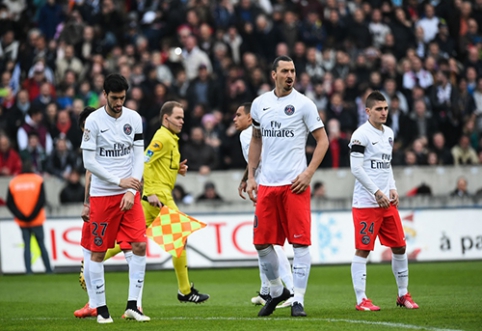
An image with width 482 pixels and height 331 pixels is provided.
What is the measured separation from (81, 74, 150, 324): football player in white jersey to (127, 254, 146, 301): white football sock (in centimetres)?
1

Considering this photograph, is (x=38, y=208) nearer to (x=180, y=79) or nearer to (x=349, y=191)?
(x=180, y=79)

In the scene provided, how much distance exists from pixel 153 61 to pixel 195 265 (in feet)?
19.6

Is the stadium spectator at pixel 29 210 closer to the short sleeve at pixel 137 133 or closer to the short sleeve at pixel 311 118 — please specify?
the short sleeve at pixel 137 133

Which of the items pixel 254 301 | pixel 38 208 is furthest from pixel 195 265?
pixel 254 301

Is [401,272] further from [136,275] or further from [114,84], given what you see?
[114,84]

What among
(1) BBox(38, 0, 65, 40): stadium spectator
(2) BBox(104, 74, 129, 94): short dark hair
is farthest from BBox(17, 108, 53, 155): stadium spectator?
(2) BBox(104, 74, 129, 94): short dark hair

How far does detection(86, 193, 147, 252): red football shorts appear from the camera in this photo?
10539 millimetres

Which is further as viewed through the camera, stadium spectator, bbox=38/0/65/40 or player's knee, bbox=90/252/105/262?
stadium spectator, bbox=38/0/65/40

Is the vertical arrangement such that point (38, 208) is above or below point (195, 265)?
above

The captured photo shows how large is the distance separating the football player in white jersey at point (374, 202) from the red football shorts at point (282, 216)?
49.2 inches

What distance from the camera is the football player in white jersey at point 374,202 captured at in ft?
37.4

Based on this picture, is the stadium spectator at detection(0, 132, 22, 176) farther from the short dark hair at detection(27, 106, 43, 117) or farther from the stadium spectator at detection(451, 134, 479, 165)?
the stadium spectator at detection(451, 134, 479, 165)

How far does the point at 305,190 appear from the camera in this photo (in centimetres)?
1038

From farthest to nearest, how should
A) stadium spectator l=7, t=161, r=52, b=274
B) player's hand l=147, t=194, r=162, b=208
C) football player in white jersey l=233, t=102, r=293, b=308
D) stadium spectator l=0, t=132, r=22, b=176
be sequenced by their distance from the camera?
stadium spectator l=0, t=132, r=22, b=176 → stadium spectator l=7, t=161, r=52, b=274 → player's hand l=147, t=194, r=162, b=208 → football player in white jersey l=233, t=102, r=293, b=308
